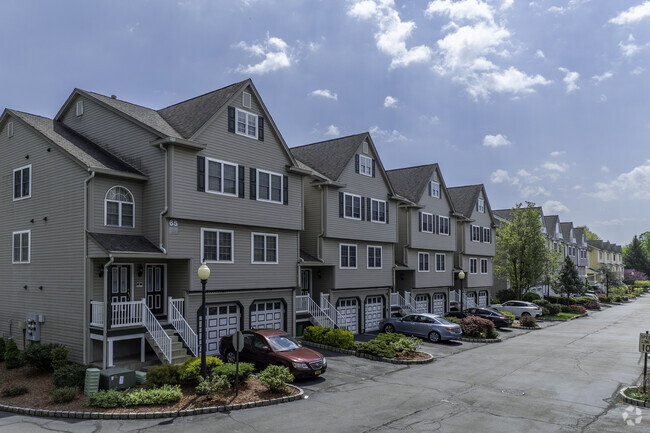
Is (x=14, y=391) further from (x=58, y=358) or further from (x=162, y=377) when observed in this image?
(x=162, y=377)

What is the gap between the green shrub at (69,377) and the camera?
57.6ft

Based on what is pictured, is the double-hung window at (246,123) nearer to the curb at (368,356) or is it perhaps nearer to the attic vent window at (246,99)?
the attic vent window at (246,99)

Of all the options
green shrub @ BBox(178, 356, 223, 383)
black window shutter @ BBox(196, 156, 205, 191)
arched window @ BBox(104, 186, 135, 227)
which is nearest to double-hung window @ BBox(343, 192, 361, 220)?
black window shutter @ BBox(196, 156, 205, 191)

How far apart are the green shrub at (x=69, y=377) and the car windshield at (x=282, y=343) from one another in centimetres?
665

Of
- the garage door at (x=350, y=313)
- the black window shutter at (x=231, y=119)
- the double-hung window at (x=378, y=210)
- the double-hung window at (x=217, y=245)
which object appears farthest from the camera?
the double-hung window at (x=378, y=210)

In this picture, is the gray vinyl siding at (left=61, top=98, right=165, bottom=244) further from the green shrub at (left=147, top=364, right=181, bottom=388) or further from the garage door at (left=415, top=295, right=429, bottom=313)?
the garage door at (left=415, top=295, right=429, bottom=313)

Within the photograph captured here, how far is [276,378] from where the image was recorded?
54.3ft

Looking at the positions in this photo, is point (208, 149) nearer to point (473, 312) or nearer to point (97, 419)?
point (97, 419)

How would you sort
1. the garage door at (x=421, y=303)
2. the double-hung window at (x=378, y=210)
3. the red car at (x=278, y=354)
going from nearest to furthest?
the red car at (x=278, y=354) → the double-hung window at (x=378, y=210) → the garage door at (x=421, y=303)

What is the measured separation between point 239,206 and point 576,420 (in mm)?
15620

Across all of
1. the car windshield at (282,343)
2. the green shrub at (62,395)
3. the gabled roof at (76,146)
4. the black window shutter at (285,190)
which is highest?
the gabled roof at (76,146)

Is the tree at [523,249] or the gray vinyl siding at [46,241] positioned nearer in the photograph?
the gray vinyl siding at [46,241]

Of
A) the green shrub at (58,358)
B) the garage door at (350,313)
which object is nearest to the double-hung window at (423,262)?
the garage door at (350,313)

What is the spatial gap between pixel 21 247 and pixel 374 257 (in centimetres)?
2025
